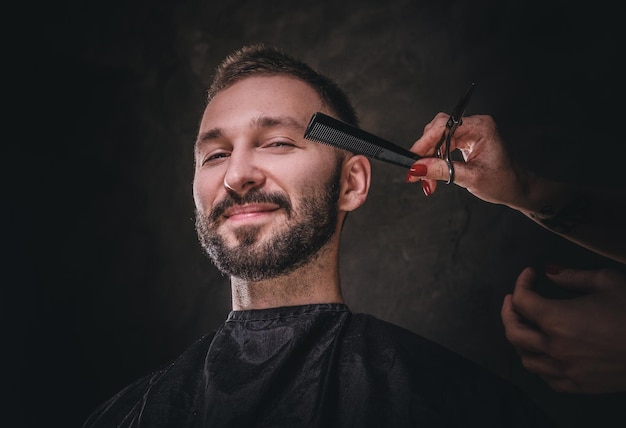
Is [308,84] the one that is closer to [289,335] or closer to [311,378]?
[289,335]

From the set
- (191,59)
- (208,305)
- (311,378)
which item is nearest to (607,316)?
(311,378)

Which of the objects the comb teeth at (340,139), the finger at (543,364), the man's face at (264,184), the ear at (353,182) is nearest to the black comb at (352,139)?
the comb teeth at (340,139)

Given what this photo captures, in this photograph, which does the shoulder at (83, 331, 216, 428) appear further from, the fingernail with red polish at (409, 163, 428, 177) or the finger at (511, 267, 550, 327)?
the finger at (511, 267, 550, 327)

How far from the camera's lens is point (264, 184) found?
1511 millimetres

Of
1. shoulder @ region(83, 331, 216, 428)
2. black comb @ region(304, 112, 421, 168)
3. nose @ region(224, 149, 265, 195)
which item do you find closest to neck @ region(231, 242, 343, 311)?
shoulder @ region(83, 331, 216, 428)

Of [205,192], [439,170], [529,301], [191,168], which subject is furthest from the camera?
[191,168]

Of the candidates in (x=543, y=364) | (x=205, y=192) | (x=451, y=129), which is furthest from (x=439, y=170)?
(x=205, y=192)

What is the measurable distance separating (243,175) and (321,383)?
2.56 feet

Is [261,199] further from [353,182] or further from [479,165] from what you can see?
[479,165]

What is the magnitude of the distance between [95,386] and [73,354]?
0.23 metres

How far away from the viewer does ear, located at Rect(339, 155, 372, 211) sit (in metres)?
1.76

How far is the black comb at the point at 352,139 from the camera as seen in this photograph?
1272 millimetres

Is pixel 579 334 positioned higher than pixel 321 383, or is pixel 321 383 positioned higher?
pixel 579 334

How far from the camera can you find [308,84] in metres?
1.83
